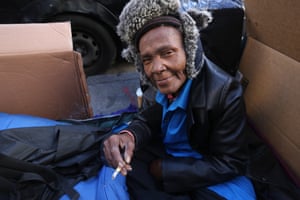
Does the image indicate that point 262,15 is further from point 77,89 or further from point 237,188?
point 77,89

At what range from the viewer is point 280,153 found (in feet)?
4.48

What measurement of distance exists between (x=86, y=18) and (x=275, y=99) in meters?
2.13

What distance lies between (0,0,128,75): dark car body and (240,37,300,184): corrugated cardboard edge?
1.65 metres

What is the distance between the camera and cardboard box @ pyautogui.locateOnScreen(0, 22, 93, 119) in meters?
1.59

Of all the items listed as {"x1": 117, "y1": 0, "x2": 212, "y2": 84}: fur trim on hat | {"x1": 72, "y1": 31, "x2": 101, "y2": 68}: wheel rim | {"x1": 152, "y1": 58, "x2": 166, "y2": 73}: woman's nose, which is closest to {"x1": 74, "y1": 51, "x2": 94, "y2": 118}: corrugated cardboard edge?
{"x1": 117, "y1": 0, "x2": 212, "y2": 84}: fur trim on hat

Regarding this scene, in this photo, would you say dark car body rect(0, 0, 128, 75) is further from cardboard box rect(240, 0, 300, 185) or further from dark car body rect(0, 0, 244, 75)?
cardboard box rect(240, 0, 300, 185)

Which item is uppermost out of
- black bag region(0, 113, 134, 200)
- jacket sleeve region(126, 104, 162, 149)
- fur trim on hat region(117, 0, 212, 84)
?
fur trim on hat region(117, 0, 212, 84)

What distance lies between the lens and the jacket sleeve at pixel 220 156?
1.05m

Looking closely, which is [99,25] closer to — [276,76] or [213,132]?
[276,76]

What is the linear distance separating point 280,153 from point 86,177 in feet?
3.51

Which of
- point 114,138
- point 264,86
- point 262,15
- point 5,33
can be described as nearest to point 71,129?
point 114,138

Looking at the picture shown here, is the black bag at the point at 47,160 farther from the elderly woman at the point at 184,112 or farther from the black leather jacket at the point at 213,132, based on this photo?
the black leather jacket at the point at 213,132

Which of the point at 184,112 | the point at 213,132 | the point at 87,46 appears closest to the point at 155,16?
the point at 184,112

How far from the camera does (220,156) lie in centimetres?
110
